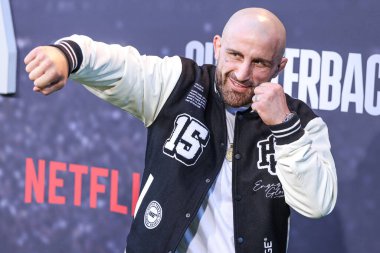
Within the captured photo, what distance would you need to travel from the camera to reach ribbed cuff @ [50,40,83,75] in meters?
1.86

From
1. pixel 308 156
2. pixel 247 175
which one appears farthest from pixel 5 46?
pixel 308 156

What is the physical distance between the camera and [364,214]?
2.79 metres

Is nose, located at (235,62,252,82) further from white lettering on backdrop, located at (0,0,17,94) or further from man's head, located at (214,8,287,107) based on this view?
white lettering on backdrop, located at (0,0,17,94)

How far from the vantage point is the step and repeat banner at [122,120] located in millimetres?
2758

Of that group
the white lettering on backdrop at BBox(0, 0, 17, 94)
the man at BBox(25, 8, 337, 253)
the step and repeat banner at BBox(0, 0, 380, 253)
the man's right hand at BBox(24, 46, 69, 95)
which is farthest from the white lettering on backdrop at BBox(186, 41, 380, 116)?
the man's right hand at BBox(24, 46, 69, 95)

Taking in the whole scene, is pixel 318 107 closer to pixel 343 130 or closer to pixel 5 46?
pixel 343 130

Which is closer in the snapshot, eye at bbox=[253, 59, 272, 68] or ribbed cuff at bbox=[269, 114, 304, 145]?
ribbed cuff at bbox=[269, 114, 304, 145]

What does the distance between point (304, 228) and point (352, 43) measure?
2.11ft

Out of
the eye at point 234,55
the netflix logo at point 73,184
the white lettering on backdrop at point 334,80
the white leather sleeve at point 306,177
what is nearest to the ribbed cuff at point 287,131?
the white leather sleeve at point 306,177

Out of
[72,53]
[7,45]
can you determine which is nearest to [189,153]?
[72,53]

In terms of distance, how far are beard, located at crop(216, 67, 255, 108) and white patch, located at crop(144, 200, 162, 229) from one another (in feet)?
1.03

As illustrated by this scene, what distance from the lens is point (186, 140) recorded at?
2.14 metres

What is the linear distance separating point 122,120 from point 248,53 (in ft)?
3.62

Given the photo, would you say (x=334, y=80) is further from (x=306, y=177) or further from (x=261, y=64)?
(x=306, y=177)
